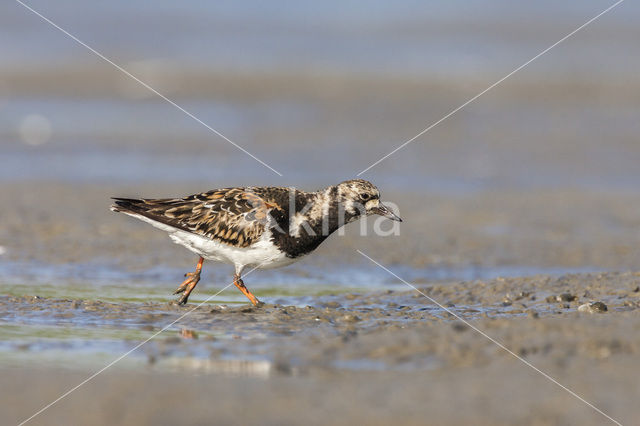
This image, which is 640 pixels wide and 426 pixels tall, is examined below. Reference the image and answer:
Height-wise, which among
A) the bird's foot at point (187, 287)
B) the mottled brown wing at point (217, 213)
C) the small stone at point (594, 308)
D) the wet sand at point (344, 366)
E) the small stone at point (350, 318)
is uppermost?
the mottled brown wing at point (217, 213)

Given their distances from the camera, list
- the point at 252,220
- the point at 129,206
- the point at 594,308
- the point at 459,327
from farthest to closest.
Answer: the point at 129,206
the point at 252,220
the point at 594,308
the point at 459,327

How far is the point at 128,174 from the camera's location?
1517cm

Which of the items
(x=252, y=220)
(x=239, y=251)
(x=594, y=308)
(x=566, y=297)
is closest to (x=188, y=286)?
(x=239, y=251)

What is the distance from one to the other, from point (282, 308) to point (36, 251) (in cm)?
388

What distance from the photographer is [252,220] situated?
8.30 m

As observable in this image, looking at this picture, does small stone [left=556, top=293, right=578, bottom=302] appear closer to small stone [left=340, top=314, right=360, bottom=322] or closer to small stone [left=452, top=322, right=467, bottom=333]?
small stone [left=452, top=322, right=467, bottom=333]

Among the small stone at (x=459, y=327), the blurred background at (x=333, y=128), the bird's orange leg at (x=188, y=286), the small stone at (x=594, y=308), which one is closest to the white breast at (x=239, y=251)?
the bird's orange leg at (x=188, y=286)

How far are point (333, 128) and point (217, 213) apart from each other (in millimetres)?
9935

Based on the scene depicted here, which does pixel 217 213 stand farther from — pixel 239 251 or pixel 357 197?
pixel 357 197

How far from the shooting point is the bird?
8.33 m

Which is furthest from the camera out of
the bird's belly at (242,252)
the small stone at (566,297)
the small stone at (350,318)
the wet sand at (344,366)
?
the small stone at (566,297)

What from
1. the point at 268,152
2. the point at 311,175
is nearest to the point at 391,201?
the point at 311,175

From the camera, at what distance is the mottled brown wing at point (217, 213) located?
832 centimetres

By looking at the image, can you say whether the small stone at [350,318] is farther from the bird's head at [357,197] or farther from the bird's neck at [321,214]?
the bird's head at [357,197]
